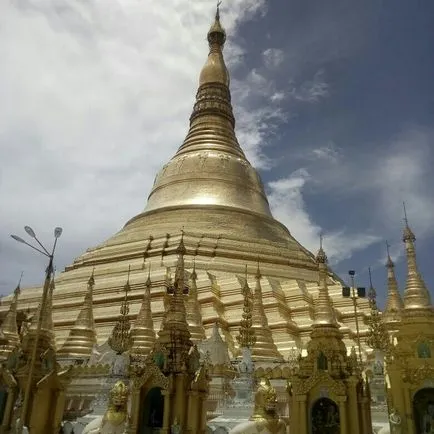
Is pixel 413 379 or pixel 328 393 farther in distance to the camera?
pixel 413 379

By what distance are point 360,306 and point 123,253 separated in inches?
495

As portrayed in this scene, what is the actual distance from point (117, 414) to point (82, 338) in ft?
30.4

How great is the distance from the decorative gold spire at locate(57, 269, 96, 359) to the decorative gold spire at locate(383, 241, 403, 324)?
36.7ft

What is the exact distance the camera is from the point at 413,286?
48.2 ft

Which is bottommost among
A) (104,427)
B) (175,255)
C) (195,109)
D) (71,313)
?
(104,427)

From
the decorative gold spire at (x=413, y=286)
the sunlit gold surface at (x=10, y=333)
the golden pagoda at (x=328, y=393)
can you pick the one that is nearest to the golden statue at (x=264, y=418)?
the golden pagoda at (x=328, y=393)

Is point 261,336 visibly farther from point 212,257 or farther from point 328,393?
point 212,257

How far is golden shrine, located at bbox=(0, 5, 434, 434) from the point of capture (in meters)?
11.7

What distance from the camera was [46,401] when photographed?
12.3 meters

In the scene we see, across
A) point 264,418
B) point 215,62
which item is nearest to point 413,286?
point 264,418

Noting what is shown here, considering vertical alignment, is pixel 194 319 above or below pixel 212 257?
below

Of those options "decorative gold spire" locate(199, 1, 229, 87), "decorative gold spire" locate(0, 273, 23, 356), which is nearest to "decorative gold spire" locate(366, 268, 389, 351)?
"decorative gold spire" locate(0, 273, 23, 356)

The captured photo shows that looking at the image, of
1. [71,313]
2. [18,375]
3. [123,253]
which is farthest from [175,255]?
[18,375]

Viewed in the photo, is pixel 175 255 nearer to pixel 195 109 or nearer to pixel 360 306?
pixel 360 306
